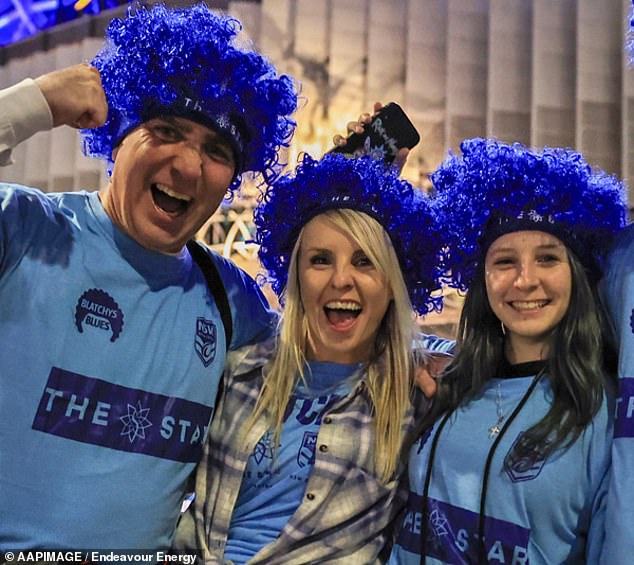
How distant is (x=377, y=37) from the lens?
579cm

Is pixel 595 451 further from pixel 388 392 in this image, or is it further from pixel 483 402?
pixel 388 392

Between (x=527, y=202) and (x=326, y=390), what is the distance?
77 cm

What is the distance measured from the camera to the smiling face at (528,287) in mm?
1910

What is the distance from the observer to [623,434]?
A: 63.2 inches

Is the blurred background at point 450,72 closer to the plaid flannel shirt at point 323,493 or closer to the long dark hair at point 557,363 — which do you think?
the long dark hair at point 557,363

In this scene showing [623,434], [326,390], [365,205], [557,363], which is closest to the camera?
[623,434]

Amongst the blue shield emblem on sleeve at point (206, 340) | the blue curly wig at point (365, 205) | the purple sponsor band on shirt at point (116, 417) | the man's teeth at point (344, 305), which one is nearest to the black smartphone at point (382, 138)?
the blue curly wig at point (365, 205)

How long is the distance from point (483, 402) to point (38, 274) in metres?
1.17

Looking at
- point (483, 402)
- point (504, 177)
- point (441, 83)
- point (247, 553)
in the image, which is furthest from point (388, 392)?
point (441, 83)

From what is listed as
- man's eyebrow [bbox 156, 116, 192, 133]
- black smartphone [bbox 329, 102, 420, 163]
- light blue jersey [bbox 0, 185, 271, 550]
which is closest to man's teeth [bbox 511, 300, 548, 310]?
black smartphone [bbox 329, 102, 420, 163]

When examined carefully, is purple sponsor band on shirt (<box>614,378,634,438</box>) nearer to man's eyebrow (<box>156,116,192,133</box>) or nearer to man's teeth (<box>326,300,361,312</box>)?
man's teeth (<box>326,300,361,312</box>)

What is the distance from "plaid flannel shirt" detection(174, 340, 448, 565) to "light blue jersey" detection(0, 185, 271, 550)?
8 centimetres

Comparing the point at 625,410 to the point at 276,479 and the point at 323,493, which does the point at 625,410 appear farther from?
the point at 276,479

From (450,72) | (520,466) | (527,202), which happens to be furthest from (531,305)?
(450,72)
